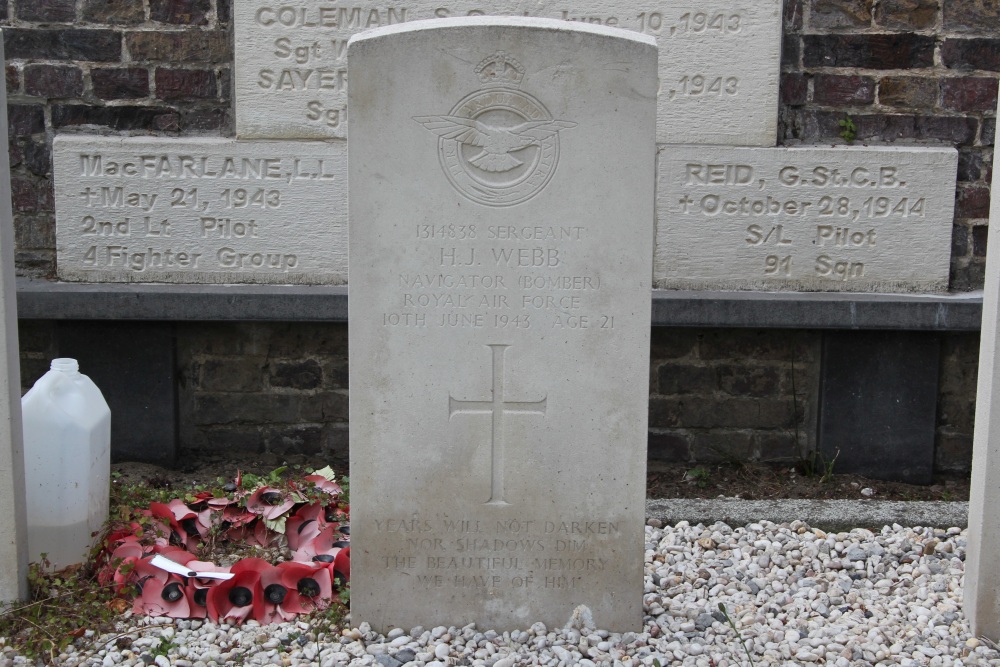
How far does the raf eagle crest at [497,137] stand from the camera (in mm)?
2701

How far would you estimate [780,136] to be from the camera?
4.58 metres

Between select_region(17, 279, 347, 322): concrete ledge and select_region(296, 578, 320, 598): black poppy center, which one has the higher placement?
select_region(17, 279, 347, 322): concrete ledge

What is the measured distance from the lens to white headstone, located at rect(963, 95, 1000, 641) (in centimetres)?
271

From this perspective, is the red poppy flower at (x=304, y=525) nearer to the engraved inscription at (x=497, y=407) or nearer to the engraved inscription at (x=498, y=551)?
the engraved inscription at (x=498, y=551)

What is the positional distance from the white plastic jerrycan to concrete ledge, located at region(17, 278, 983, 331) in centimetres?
122

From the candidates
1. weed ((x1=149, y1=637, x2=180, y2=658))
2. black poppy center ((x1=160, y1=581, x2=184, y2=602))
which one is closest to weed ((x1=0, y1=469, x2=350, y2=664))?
weed ((x1=149, y1=637, x2=180, y2=658))

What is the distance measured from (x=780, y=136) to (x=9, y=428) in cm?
325

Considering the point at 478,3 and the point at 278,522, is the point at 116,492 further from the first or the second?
the point at 478,3

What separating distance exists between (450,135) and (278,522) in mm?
1415

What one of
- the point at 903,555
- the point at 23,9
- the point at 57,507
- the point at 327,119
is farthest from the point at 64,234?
the point at 903,555

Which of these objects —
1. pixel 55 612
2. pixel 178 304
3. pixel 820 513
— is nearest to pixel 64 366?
pixel 55 612

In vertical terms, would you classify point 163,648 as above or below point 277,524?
below

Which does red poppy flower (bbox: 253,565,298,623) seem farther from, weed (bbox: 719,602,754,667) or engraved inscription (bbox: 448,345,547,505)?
weed (bbox: 719,602,754,667)

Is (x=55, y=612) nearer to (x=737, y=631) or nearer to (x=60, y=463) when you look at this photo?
(x=60, y=463)
